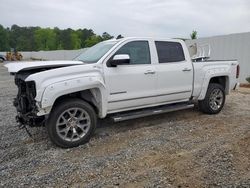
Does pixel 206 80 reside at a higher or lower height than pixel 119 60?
lower

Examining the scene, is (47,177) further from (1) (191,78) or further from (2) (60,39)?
(2) (60,39)

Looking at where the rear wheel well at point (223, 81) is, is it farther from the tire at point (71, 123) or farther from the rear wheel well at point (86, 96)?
the tire at point (71, 123)

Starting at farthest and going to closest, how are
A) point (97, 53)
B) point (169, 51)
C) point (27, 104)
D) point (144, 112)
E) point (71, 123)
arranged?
point (169, 51)
point (144, 112)
point (97, 53)
point (27, 104)
point (71, 123)

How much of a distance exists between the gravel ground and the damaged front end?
0.43 m

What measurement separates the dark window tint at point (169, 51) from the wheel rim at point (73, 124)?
6.88ft

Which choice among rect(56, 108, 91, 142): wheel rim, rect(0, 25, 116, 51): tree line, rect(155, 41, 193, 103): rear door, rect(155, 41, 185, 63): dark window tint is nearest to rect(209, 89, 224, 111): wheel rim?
rect(155, 41, 193, 103): rear door

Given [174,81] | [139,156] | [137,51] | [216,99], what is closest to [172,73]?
[174,81]

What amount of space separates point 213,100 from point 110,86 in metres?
3.02

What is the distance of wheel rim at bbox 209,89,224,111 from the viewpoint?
731 centimetres

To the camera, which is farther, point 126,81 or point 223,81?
point 223,81

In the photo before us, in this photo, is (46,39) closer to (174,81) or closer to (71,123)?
(174,81)

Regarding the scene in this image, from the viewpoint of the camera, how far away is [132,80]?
5.80 metres

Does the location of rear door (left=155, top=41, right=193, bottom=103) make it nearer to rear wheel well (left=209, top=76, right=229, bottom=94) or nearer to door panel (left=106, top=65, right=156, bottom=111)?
door panel (left=106, top=65, right=156, bottom=111)

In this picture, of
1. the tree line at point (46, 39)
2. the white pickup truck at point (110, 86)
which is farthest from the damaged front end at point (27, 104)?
the tree line at point (46, 39)
